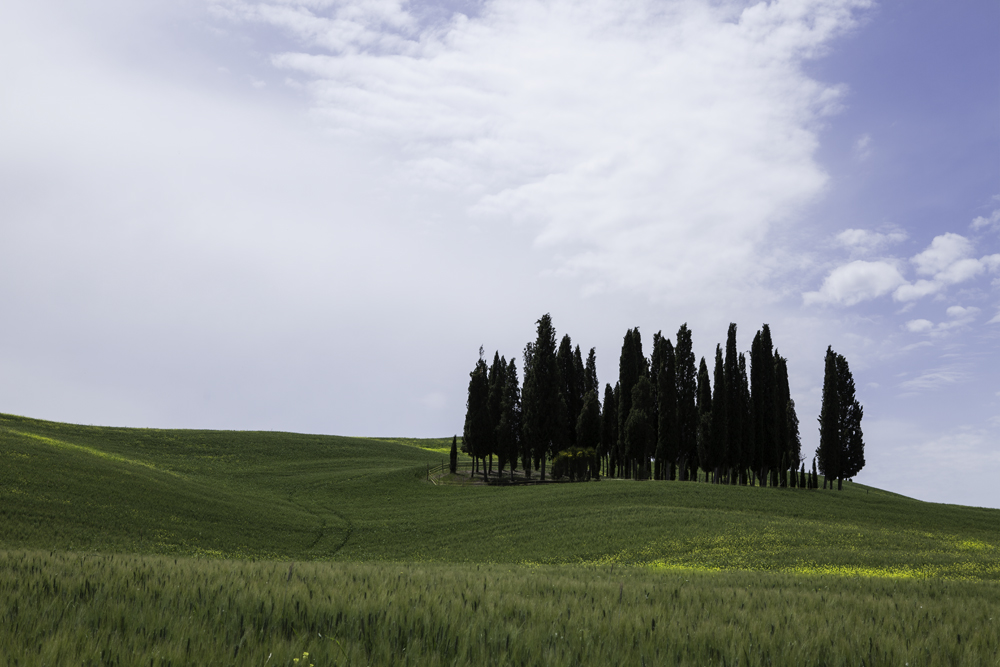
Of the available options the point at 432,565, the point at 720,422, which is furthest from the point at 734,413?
the point at 432,565

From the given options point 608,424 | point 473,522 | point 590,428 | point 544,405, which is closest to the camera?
point 473,522

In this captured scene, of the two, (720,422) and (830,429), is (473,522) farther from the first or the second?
(830,429)

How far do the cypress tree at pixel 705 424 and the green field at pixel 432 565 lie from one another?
483 inches

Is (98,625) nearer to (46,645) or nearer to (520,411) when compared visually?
(46,645)

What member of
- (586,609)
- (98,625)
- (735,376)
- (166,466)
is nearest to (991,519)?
(735,376)

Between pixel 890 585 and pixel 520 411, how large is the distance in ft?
217

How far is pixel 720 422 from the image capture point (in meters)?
70.0

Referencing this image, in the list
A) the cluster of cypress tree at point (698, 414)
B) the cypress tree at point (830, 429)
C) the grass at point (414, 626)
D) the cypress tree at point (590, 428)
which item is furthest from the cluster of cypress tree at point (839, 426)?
the grass at point (414, 626)

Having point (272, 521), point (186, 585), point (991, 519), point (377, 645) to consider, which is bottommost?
point (272, 521)

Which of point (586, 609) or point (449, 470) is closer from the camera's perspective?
point (586, 609)

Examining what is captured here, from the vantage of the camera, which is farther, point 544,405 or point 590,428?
point 590,428

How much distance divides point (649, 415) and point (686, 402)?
27.2 ft

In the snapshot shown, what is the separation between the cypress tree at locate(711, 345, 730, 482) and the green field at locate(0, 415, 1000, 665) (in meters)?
11.4

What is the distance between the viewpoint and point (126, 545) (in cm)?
3400
